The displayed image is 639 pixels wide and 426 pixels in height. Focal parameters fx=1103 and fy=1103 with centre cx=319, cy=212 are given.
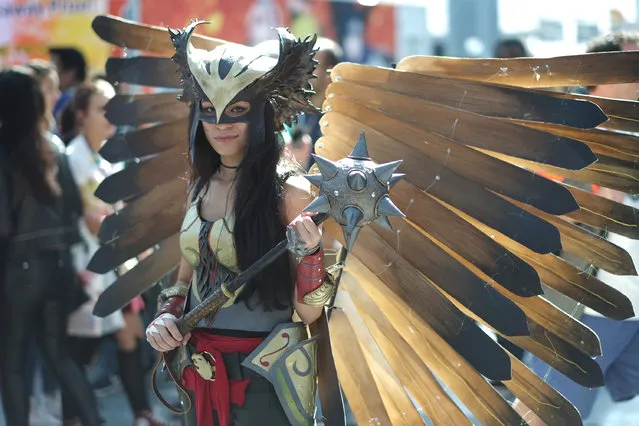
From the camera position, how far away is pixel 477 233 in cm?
308

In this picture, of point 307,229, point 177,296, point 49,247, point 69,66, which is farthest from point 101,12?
point 307,229

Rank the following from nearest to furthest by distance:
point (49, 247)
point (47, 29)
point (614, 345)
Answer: point (614, 345) < point (49, 247) < point (47, 29)

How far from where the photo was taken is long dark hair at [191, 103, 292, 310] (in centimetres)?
307

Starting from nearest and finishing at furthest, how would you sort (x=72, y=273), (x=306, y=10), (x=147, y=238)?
1. (x=147, y=238)
2. (x=72, y=273)
3. (x=306, y=10)

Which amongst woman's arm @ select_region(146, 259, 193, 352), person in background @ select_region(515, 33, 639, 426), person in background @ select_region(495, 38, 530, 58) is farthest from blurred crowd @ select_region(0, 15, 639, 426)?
woman's arm @ select_region(146, 259, 193, 352)

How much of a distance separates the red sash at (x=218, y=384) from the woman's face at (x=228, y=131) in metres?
0.53

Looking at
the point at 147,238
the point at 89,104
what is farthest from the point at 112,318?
the point at 147,238

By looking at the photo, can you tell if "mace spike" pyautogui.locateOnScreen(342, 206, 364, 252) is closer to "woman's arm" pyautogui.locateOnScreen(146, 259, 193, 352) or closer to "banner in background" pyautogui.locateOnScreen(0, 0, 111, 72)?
"woman's arm" pyautogui.locateOnScreen(146, 259, 193, 352)

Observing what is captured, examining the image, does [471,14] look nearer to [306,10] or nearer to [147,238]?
[306,10]

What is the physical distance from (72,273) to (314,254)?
2939 mm

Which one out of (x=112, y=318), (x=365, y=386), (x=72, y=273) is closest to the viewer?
(x=365, y=386)

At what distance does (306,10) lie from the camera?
408 inches

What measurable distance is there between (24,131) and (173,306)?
2430 mm

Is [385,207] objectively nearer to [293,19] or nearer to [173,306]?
[173,306]
